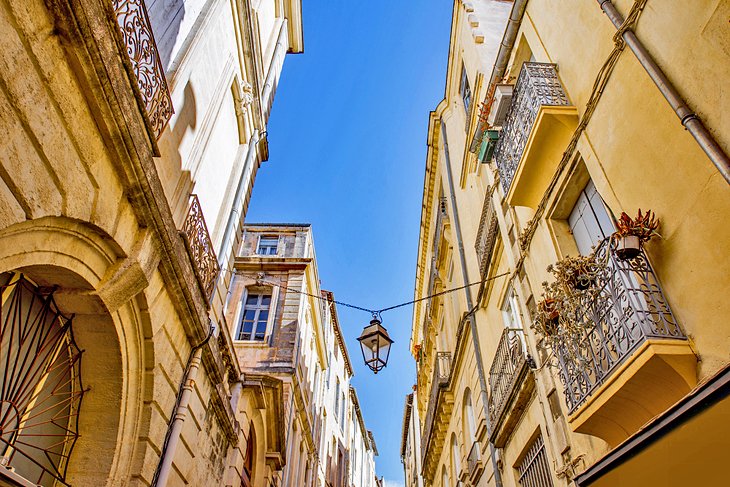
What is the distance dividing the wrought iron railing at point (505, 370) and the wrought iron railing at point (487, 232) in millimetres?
1863

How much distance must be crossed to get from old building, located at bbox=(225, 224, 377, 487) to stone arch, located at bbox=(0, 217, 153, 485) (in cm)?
499

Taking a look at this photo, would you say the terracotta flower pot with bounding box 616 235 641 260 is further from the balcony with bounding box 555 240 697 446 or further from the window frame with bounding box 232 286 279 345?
the window frame with bounding box 232 286 279 345

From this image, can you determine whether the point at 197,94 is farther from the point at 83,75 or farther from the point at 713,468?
the point at 713,468

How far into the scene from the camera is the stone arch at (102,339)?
4281 millimetres

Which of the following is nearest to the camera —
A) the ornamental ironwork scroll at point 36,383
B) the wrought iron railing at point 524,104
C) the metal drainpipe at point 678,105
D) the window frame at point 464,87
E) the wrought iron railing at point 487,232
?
the metal drainpipe at point 678,105

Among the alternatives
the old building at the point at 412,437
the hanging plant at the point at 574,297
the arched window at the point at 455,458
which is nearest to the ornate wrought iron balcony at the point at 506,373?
the hanging plant at the point at 574,297

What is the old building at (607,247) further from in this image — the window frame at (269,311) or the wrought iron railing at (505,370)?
the window frame at (269,311)

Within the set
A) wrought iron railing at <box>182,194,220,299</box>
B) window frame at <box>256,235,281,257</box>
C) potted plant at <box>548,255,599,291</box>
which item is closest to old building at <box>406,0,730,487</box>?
potted plant at <box>548,255,599,291</box>

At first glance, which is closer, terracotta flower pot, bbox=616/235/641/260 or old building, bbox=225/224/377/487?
terracotta flower pot, bbox=616/235/641/260

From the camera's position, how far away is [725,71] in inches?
134

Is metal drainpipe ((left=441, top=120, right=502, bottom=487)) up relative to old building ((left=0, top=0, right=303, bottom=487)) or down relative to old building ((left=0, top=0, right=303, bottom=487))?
up

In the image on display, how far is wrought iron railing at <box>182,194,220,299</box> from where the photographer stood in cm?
639

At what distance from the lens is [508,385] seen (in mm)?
7941

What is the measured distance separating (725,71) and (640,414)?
2.82m
